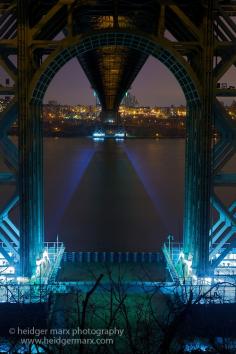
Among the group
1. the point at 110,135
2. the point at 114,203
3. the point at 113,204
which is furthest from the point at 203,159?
the point at 110,135

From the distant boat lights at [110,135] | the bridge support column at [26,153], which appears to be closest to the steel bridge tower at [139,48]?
the bridge support column at [26,153]

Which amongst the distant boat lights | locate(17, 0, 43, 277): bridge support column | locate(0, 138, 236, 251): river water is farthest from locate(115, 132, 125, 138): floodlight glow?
locate(17, 0, 43, 277): bridge support column

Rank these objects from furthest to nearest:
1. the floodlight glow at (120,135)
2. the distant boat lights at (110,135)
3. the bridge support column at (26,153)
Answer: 1. the floodlight glow at (120,135)
2. the distant boat lights at (110,135)
3. the bridge support column at (26,153)

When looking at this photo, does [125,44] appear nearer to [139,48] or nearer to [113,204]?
[139,48]

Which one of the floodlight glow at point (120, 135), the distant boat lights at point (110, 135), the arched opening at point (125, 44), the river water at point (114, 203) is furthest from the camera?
the floodlight glow at point (120, 135)

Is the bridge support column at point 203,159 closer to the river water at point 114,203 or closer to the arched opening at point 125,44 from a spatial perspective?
the arched opening at point 125,44
